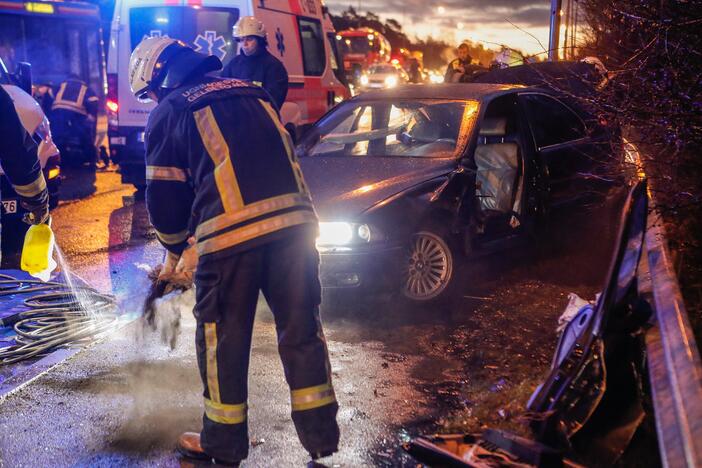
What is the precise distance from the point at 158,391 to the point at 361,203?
2.03 m

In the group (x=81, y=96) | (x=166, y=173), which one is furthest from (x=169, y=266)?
(x=81, y=96)

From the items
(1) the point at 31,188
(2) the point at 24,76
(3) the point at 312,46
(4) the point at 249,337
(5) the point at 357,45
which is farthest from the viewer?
(5) the point at 357,45

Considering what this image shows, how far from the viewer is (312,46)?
41.4 feet

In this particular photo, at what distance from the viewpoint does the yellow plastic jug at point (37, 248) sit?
5.82m

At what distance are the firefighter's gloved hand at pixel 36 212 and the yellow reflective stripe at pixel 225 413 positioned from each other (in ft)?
8.09

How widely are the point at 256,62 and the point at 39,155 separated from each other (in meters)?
2.45

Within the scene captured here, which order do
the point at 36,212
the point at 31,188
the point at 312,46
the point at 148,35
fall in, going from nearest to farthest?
the point at 31,188 → the point at 36,212 → the point at 148,35 → the point at 312,46

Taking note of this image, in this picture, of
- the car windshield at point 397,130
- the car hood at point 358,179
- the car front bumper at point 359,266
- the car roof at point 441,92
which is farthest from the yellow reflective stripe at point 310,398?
the car roof at point 441,92

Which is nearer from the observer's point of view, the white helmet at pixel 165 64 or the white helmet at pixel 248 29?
the white helmet at pixel 165 64

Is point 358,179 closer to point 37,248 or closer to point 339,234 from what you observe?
point 339,234

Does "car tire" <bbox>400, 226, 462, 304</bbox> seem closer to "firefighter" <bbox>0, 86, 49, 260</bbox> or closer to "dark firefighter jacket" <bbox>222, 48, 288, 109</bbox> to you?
"firefighter" <bbox>0, 86, 49, 260</bbox>

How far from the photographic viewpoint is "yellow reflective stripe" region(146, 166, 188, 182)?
144 inches

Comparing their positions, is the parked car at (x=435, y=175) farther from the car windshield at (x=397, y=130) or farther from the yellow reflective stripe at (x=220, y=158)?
the yellow reflective stripe at (x=220, y=158)

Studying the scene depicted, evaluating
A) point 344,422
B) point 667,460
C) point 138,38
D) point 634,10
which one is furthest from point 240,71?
point 667,460
